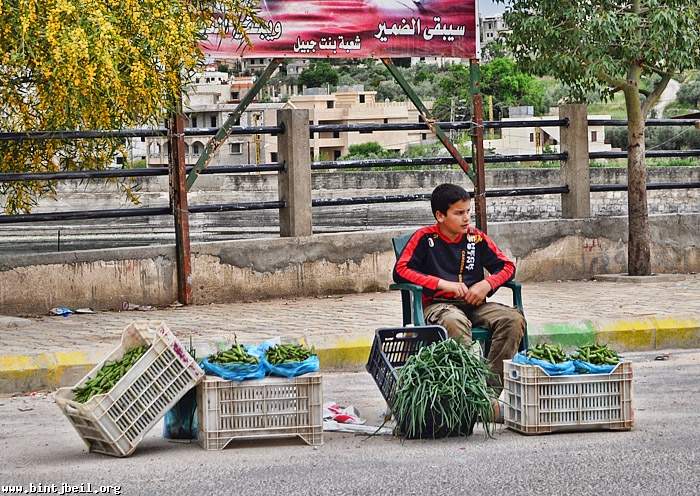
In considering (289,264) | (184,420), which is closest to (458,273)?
(184,420)

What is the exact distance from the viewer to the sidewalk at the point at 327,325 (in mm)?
10289

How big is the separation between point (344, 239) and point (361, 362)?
3.29 meters

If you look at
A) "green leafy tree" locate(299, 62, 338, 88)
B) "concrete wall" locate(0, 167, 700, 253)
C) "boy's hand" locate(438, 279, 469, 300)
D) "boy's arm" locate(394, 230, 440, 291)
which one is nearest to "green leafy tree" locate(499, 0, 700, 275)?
"boy's arm" locate(394, 230, 440, 291)

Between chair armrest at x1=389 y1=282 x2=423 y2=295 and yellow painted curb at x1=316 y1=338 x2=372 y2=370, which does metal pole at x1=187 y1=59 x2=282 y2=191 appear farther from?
chair armrest at x1=389 y1=282 x2=423 y2=295

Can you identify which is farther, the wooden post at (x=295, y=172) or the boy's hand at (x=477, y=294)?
the wooden post at (x=295, y=172)

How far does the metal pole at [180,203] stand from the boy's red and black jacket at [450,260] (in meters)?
4.73

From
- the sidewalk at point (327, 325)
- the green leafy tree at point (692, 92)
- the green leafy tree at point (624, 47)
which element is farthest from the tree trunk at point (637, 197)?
the green leafy tree at point (692, 92)

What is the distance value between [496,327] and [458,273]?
51cm

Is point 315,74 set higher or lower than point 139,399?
higher

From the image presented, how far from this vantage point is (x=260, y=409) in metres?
7.43

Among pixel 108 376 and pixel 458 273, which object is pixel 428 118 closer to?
pixel 458 273

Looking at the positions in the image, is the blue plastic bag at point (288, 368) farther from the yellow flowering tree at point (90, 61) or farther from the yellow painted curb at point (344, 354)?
the yellow painted curb at point (344, 354)

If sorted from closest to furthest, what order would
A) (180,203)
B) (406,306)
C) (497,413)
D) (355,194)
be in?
(497,413)
(406,306)
(180,203)
(355,194)

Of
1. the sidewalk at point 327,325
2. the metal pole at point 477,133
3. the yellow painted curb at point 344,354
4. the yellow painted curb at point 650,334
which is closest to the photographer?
the sidewalk at point 327,325
